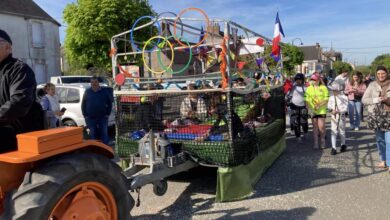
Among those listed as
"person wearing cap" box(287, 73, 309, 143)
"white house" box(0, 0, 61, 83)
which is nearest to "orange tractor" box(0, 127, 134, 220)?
"person wearing cap" box(287, 73, 309, 143)

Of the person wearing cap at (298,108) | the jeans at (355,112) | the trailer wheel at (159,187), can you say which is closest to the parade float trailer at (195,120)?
the trailer wheel at (159,187)

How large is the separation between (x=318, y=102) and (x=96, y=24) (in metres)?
19.9

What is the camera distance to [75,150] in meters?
3.22

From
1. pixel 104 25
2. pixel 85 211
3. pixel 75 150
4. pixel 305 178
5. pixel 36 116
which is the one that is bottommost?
pixel 305 178

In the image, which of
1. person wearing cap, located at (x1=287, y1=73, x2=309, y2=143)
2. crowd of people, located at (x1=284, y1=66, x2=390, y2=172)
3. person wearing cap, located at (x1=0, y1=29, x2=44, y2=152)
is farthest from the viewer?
person wearing cap, located at (x1=287, y1=73, x2=309, y2=143)

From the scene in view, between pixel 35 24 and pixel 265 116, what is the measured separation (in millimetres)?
27023

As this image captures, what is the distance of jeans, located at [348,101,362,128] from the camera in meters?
11.1

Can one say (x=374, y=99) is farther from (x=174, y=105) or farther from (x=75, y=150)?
(x=75, y=150)

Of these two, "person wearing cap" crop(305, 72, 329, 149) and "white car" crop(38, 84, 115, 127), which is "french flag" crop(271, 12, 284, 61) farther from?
"white car" crop(38, 84, 115, 127)

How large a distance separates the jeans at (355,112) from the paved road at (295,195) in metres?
3.96

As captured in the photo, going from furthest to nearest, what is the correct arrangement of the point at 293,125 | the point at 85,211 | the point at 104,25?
1. the point at 104,25
2. the point at 293,125
3. the point at 85,211

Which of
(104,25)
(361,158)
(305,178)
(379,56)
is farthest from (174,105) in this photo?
(379,56)

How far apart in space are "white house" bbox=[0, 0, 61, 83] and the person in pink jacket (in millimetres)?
23427

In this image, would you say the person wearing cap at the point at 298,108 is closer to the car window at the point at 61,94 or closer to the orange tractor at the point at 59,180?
the car window at the point at 61,94
